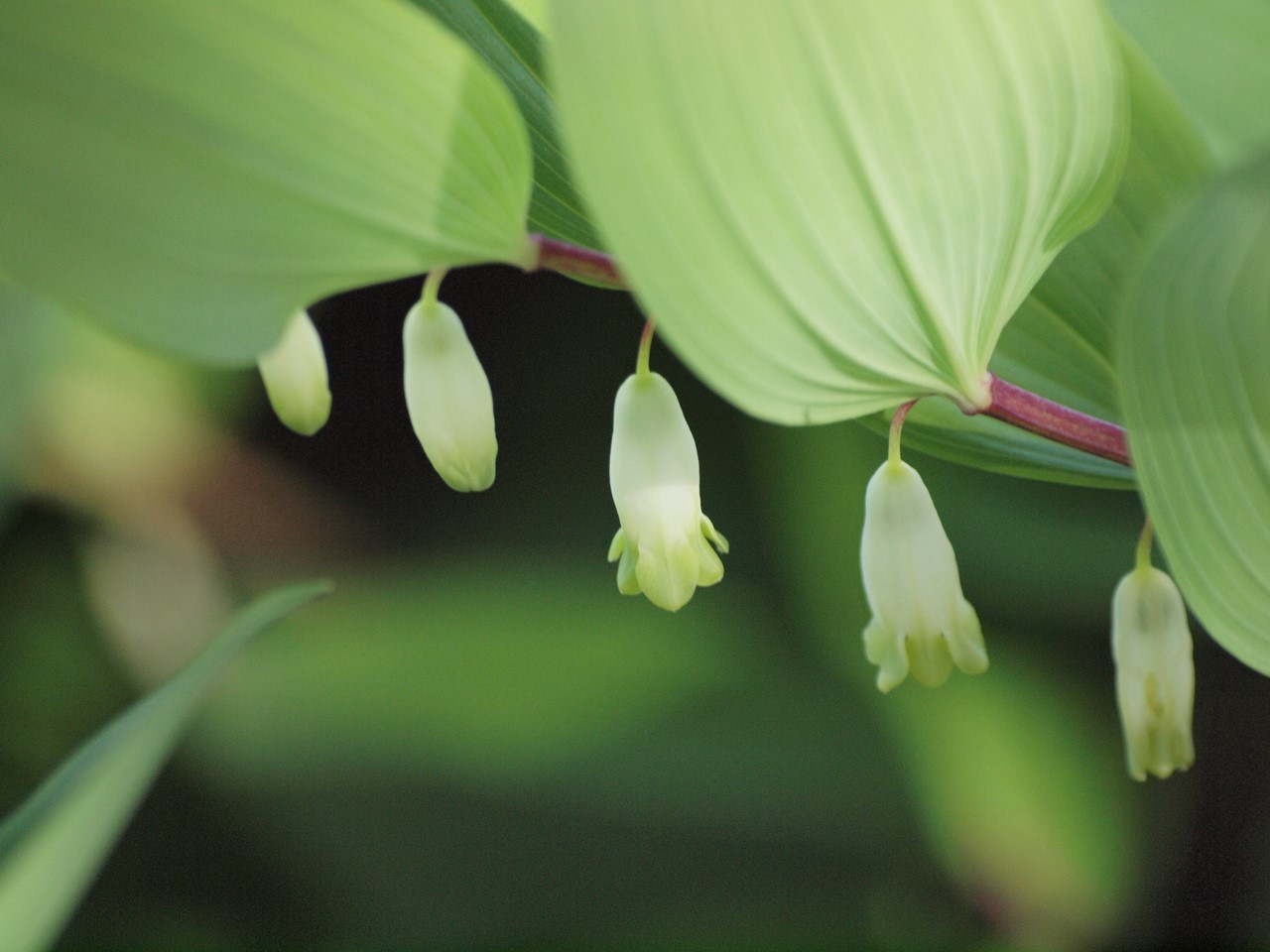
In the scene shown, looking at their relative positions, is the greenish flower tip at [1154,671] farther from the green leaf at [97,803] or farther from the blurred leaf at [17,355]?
the blurred leaf at [17,355]

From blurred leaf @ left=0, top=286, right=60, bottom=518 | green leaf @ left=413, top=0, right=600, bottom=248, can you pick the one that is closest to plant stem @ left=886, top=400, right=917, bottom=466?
green leaf @ left=413, top=0, right=600, bottom=248

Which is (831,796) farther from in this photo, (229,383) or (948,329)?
(948,329)

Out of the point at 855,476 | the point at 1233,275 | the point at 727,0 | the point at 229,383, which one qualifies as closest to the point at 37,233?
the point at 727,0

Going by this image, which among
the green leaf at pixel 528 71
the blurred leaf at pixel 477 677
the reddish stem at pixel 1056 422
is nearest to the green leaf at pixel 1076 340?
the reddish stem at pixel 1056 422

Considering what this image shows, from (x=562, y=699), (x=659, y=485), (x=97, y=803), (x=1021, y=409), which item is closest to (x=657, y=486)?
(x=659, y=485)

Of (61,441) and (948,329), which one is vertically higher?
(948,329)

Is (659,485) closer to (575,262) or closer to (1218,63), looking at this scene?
(575,262)
